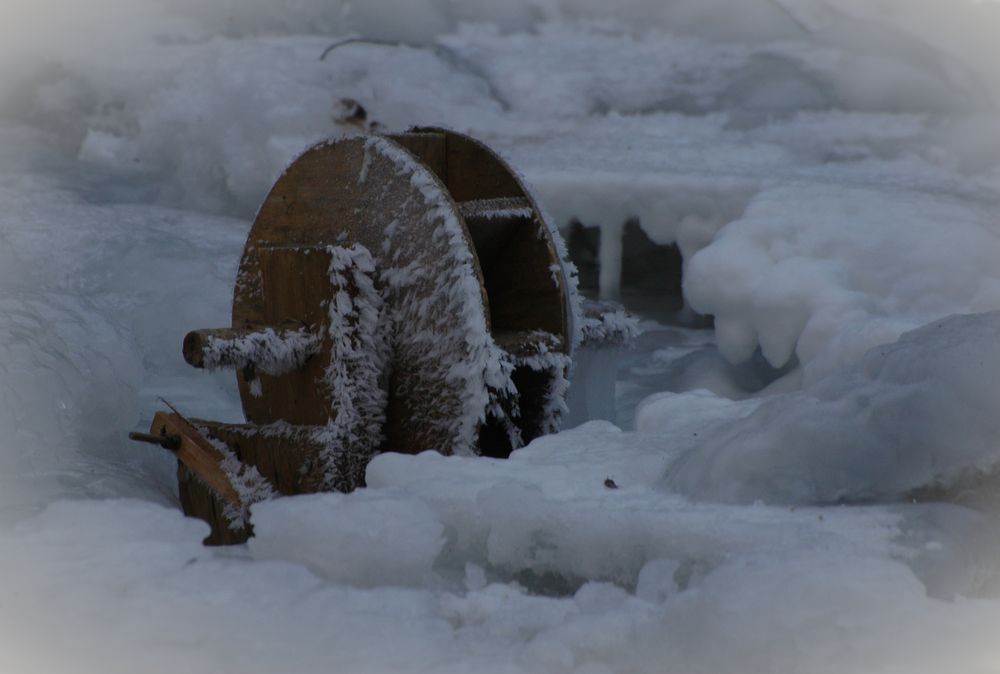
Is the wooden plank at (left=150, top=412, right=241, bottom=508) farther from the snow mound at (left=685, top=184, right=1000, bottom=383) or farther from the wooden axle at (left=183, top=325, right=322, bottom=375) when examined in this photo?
the snow mound at (left=685, top=184, right=1000, bottom=383)

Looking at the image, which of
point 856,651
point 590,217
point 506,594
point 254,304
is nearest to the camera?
point 856,651

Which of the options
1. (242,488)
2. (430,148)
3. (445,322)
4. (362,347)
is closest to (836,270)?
(430,148)

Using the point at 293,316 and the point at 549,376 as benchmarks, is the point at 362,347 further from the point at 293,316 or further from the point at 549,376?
the point at 549,376

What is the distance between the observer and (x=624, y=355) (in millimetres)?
5770

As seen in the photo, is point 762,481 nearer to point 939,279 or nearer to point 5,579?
point 5,579

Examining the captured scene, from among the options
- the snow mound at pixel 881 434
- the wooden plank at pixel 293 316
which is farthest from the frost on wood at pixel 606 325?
the snow mound at pixel 881 434

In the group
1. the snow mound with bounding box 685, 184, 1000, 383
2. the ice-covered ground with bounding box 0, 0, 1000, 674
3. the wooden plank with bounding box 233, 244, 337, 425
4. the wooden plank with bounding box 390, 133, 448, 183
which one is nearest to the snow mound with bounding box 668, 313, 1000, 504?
the ice-covered ground with bounding box 0, 0, 1000, 674

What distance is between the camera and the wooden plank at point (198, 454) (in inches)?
132

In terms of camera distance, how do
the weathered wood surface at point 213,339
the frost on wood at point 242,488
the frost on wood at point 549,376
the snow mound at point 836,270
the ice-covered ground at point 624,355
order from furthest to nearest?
the snow mound at point 836,270 < the frost on wood at point 549,376 < the frost on wood at point 242,488 < the weathered wood surface at point 213,339 < the ice-covered ground at point 624,355

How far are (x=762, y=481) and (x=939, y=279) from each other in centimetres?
302

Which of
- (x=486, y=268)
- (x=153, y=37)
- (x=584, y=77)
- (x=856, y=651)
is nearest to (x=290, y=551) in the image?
(x=856, y=651)

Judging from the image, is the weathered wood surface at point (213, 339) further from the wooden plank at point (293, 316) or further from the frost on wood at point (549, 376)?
the frost on wood at point (549, 376)

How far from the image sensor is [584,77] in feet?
22.9

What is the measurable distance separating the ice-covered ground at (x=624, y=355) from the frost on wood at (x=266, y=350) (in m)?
0.51
